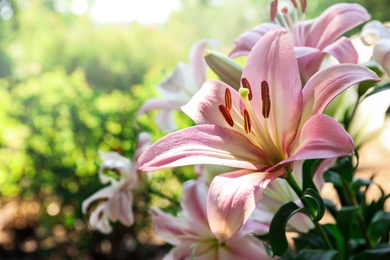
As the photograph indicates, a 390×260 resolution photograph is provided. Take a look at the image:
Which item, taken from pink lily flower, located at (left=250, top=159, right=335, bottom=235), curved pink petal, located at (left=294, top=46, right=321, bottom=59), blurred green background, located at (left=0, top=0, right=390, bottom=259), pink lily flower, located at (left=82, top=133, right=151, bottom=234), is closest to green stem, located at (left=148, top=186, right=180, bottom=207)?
pink lily flower, located at (left=82, top=133, right=151, bottom=234)

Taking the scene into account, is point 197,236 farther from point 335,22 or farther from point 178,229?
point 335,22

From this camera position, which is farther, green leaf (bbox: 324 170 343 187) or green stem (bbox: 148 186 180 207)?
green stem (bbox: 148 186 180 207)

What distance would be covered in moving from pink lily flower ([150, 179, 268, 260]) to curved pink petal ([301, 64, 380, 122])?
0.44 feet

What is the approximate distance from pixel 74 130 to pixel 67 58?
3332 mm

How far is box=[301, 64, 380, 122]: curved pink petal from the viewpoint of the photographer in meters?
0.32

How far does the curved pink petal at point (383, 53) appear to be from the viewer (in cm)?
39

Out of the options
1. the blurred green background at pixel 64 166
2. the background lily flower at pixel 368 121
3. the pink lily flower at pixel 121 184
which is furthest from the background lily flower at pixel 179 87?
the blurred green background at pixel 64 166

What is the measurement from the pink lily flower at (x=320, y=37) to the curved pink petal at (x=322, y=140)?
73 millimetres

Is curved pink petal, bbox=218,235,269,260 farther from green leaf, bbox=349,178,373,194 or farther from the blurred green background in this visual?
the blurred green background

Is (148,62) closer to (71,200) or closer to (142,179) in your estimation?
(71,200)

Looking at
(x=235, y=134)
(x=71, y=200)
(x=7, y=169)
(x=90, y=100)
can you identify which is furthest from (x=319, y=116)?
(x=7, y=169)

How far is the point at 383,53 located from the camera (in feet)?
1.29

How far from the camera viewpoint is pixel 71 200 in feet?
6.36

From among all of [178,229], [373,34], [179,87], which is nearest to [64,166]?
[179,87]
